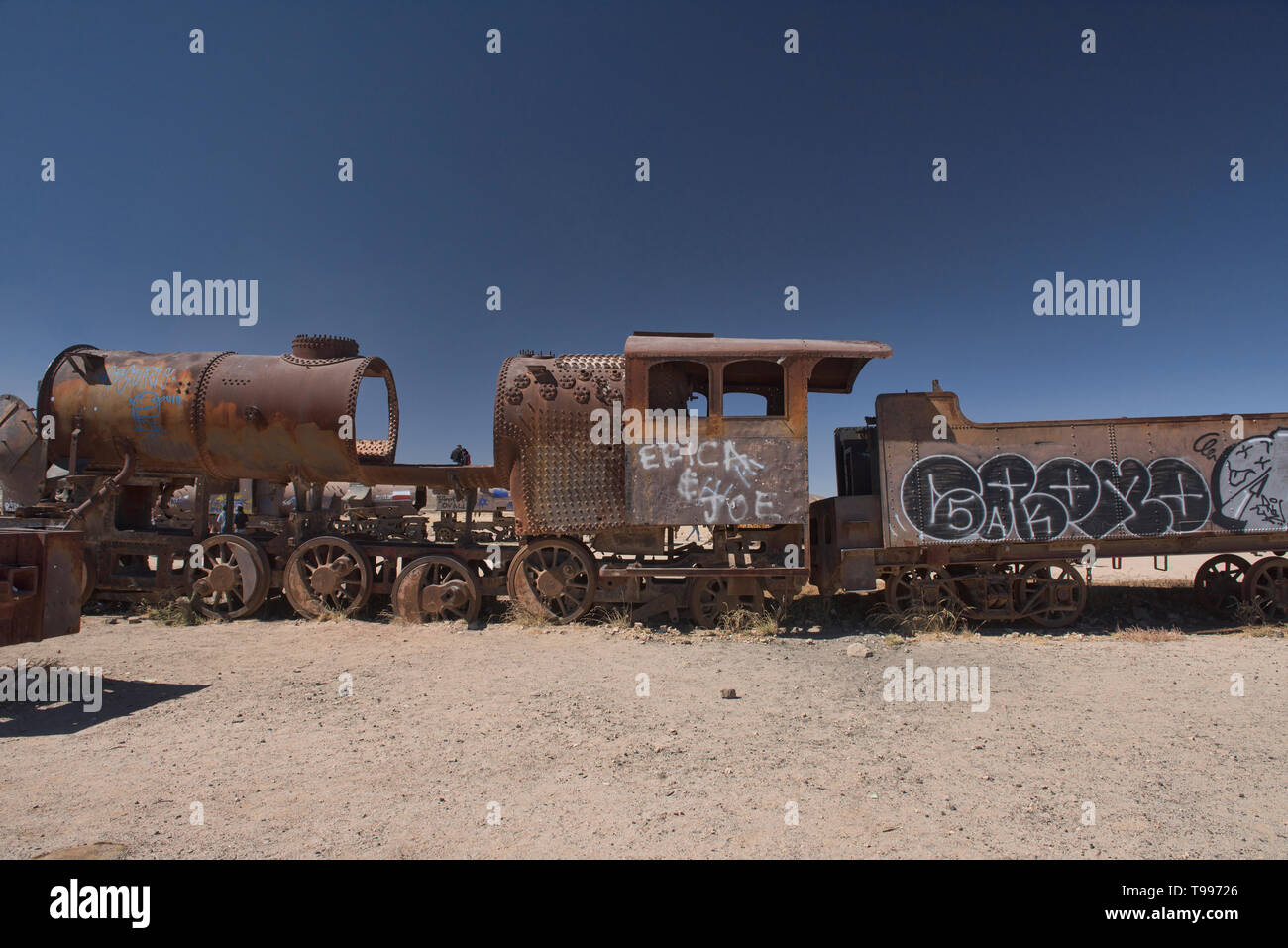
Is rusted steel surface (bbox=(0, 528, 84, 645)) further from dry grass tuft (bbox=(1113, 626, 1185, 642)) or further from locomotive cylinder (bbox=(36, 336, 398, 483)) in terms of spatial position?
dry grass tuft (bbox=(1113, 626, 1185, 642))

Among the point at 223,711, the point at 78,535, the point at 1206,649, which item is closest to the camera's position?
the point at 223,711

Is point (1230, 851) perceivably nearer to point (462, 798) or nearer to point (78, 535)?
point (462, 798)

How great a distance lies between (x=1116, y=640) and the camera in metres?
7.64

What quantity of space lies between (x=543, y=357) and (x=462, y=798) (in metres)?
6.28

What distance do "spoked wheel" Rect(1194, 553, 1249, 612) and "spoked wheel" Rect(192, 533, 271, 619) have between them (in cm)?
1348

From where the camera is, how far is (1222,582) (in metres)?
8.91

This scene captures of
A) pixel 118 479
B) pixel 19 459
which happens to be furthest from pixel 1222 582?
pixel 19 459

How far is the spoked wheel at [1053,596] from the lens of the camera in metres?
8.30

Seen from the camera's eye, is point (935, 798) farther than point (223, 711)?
No

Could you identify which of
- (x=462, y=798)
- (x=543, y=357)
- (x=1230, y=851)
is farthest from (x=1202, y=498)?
(x=462, y=798)

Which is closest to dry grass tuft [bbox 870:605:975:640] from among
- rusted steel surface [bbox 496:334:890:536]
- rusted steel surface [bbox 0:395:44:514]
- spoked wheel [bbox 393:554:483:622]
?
rusted steel surface [bbox 496:334:890:536]

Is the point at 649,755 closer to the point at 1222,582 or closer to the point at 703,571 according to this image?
the point at 703,571

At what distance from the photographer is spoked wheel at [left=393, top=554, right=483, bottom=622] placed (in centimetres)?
862

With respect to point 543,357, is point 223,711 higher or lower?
lower
